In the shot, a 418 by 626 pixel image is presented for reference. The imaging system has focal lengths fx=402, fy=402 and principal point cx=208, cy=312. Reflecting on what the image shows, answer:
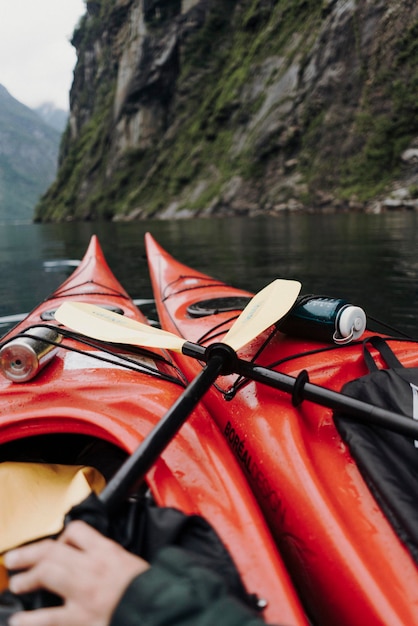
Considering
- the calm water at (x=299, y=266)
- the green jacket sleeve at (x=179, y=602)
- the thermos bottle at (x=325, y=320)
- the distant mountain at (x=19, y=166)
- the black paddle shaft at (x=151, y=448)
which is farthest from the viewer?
the distant mountain at (x=19, y=166)

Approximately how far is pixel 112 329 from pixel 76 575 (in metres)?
1.35

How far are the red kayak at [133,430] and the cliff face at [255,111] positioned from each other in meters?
18.4

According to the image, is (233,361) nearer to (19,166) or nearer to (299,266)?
(299,266)

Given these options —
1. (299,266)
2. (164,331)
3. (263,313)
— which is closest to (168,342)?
(164,331)

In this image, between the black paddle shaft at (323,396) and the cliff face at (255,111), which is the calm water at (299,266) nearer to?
the black paddle shaft at (323,396)

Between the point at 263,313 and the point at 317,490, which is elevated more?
the point at 263,313

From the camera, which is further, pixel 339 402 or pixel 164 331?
pixel 164 331

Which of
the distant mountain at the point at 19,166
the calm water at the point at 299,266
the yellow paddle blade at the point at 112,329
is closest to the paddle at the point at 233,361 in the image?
the yellow paddle blade at the point at 112,329

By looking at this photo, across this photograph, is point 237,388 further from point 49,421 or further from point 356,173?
point 356,173

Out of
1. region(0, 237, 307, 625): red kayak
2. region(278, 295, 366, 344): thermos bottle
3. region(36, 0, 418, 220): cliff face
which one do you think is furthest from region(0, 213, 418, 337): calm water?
region(36, 0, 418, 220): cliff face

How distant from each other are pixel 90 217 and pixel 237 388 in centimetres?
4273

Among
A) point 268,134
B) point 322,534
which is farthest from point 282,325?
point 268,134

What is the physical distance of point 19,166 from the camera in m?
185

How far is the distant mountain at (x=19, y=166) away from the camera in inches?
6334
